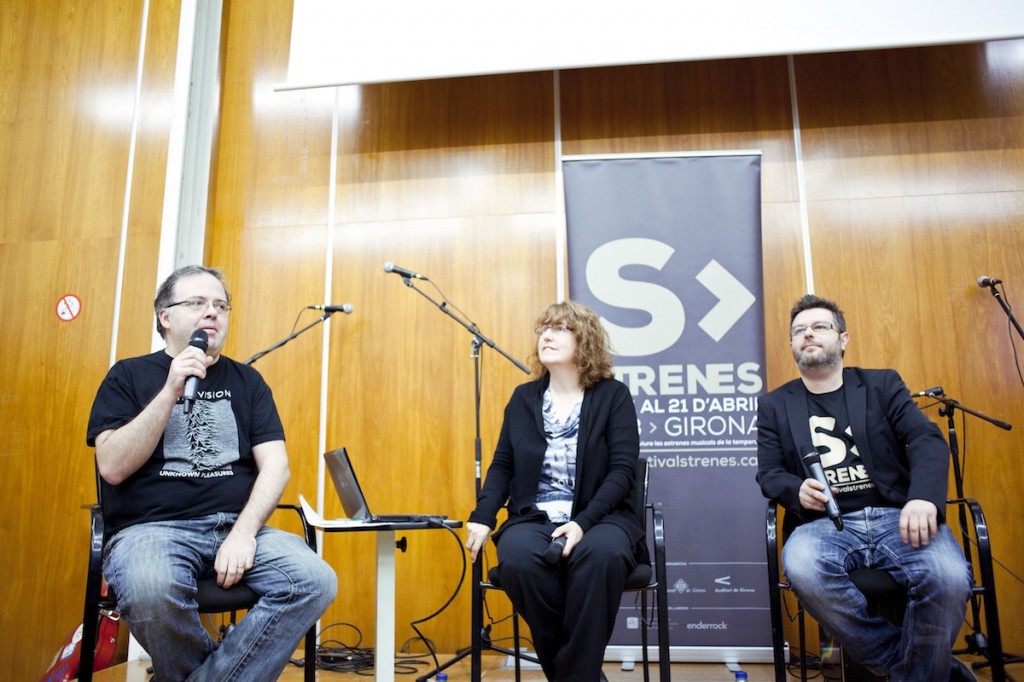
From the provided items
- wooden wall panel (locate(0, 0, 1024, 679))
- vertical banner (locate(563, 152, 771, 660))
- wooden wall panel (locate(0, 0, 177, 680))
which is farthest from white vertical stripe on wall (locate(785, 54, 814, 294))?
wooden wall panel (locate(0, 0, 177, 680))

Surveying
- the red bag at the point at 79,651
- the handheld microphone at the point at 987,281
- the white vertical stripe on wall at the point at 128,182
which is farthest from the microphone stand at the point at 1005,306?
the white vertical stripe on wall at the point at 128,182

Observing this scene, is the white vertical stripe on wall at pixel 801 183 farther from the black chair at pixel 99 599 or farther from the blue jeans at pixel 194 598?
the black chair at pixel 99 599

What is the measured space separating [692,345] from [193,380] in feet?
7.19

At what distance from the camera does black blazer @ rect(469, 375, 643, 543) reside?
2.43 metres

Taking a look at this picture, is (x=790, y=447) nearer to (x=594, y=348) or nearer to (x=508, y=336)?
(x=594, y=348)

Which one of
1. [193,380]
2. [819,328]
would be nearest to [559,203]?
[819,328]

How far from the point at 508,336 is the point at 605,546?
188 cm

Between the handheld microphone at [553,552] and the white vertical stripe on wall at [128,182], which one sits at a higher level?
the white vertical stripe on wall at [128,182]

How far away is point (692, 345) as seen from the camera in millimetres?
3498

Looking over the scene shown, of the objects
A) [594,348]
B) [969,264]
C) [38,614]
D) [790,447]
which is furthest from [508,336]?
[38,614]

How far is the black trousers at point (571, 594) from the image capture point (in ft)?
7.04

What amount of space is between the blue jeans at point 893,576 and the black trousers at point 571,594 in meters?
0.56

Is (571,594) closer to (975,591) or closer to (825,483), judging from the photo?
(825,483)

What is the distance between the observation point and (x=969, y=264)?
3.78 meters
